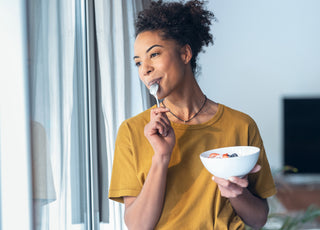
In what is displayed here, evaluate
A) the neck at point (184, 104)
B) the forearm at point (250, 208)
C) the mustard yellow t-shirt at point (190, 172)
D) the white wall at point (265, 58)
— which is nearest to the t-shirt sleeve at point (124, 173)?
the mustard yellow t-shirt at point (190, 172)

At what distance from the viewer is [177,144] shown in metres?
0.84

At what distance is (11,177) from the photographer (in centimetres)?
70

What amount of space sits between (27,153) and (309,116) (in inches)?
77.8

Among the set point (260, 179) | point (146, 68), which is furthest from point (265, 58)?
point (146, 68)

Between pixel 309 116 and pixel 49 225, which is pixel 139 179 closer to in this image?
pixel 49 225

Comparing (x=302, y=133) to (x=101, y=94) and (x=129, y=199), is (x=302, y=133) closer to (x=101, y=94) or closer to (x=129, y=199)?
(x=101, y=94)

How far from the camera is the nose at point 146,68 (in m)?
0.79

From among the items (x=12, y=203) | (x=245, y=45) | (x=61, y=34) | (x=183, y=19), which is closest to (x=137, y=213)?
(x=12, y=203)

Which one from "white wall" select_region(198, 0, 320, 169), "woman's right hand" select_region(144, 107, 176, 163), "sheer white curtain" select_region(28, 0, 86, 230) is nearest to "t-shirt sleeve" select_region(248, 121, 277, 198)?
"woman's right hand" select_region(144, 107, 176, 163)

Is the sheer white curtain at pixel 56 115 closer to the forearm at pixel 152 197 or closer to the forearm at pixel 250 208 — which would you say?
the forearm at pixel 152 197

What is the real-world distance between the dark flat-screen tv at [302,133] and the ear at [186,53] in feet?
5.26

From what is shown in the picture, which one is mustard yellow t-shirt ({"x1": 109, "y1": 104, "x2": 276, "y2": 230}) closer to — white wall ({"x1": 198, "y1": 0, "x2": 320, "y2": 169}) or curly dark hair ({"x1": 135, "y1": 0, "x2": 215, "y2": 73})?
curly dark hair ({"x1": 135, "y1": 0, "x2": 215, "y2": 73})

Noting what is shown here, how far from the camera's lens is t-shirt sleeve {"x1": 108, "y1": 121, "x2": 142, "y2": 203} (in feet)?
2.64

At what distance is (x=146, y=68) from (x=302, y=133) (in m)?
1.79
